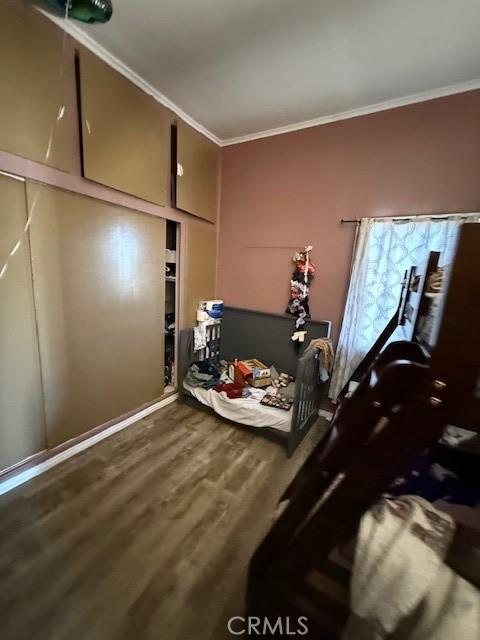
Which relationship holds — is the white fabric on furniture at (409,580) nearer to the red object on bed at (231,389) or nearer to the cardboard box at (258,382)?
the red object on bed at (231,389)

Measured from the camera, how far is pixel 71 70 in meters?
1.56

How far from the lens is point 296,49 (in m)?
1.60

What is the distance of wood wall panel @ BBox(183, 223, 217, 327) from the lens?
2.66 m

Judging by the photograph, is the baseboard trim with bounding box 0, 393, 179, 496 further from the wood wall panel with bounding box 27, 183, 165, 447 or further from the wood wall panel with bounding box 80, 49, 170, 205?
the wood wall panel with bounding box 80, 49, 170, 205

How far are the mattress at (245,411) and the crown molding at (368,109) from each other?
2503mm

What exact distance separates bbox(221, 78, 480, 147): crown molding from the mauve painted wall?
4cm

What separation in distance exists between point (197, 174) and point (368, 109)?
1539mm

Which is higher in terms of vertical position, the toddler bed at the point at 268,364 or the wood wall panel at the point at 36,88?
the wood wall panel at the point at 36,88

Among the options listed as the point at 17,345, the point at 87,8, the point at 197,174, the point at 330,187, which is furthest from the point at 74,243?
the point at 330,187

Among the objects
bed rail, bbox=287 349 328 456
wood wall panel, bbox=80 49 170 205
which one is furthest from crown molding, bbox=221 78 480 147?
bed rail, bbox=287 349 328 456

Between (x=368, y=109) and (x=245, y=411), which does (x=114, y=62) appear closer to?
(x=368, y=109)

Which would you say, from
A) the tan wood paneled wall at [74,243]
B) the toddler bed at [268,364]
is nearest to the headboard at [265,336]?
the toddler bed at [268,364]

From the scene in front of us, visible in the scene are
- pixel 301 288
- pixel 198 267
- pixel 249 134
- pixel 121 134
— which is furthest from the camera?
pixel 198 267

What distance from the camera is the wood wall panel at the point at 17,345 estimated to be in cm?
143
